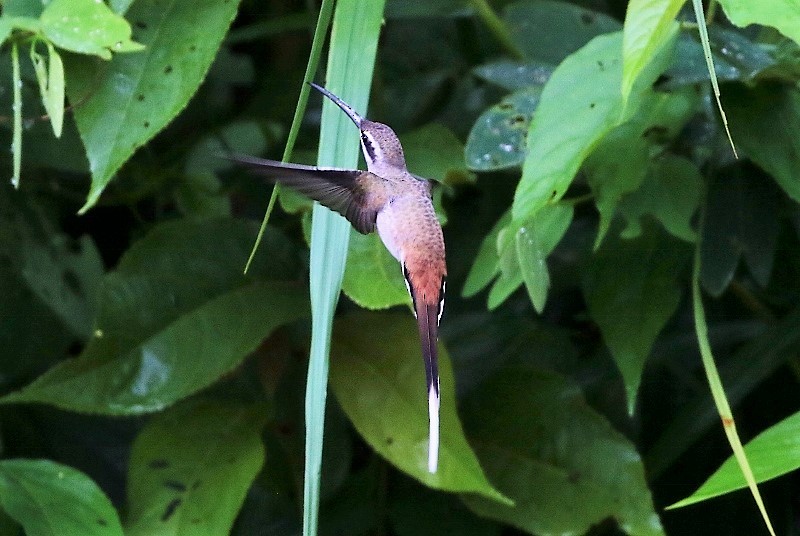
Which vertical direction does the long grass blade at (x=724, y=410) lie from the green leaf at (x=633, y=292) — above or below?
above

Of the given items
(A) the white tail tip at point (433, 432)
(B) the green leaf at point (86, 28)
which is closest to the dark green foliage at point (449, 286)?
(B) the green leaf at point (86, 28)

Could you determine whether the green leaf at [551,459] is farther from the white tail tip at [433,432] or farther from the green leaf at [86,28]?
the green leaf at [86,28]

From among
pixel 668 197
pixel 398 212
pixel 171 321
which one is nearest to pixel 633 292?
pixel 668 197

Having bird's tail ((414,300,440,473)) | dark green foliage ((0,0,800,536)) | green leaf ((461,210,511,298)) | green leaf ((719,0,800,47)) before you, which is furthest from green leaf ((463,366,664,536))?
green leaf ((719,0,800,47))

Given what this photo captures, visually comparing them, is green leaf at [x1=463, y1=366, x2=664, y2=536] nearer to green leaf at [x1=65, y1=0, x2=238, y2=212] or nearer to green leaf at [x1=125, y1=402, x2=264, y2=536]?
green leaf at [x1=125, y1=402, x2=264, y2=536]

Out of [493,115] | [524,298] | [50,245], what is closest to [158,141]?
[50,245]

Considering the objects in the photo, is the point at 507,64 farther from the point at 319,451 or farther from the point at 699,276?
the point at 319,451

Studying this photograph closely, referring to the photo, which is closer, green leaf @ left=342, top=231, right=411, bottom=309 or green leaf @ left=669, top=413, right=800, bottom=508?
green leaf @ left=669, top=413, right=800, bottom=508
